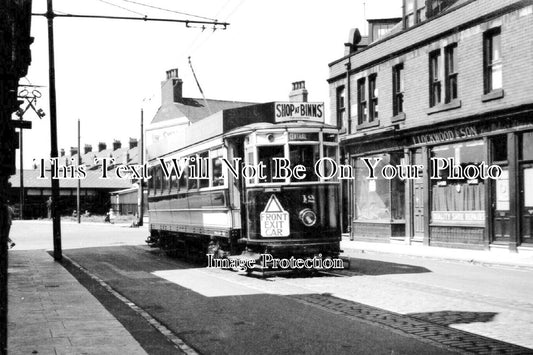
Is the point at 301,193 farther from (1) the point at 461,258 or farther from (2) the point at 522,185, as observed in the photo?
(2) the point at 522,185

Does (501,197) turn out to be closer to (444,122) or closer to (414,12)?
(444,122)

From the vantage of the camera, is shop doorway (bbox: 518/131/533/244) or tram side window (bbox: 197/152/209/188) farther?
shop doorway (bbox: 518/131/533/244)

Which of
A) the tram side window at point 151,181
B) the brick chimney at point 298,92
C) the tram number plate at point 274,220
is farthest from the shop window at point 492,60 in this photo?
the brick chimney at point 298,92

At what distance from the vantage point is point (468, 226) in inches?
851

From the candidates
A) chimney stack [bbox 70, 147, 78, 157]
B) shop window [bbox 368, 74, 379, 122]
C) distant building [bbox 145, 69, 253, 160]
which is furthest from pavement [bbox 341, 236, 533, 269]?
chimney stack [bbox 70, 147, 78, 157]

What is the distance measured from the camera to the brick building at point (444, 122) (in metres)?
19.7

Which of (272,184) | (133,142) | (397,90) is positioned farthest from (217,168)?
(133,142)

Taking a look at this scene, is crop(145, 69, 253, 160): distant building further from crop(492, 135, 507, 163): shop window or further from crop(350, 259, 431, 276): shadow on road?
crop(350, 259, 431, 276): shadow on road

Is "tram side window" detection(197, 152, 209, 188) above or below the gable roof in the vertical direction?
Result: below

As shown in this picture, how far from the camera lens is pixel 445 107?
74.4 ft

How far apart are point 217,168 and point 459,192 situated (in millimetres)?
10109

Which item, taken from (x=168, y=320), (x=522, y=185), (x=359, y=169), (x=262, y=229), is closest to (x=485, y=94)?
(x=522, y=185)

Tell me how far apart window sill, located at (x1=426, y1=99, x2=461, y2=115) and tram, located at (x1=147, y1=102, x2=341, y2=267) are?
28.4ft

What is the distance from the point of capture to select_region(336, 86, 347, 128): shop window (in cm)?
2961
